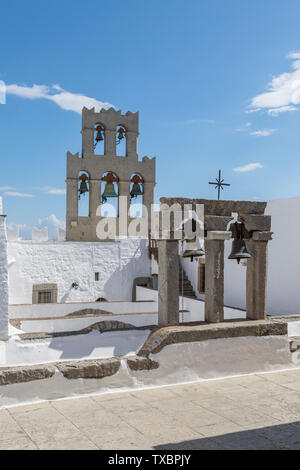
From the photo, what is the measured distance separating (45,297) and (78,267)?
4.43ft

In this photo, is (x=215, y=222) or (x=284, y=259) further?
(x=284, y=259)

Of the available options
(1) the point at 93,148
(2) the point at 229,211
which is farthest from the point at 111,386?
(1) the point at 93,148

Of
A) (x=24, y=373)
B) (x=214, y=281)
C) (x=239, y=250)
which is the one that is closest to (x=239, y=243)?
(x=239, y=250)

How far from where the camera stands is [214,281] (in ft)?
17.1

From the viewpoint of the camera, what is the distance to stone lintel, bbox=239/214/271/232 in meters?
5.41

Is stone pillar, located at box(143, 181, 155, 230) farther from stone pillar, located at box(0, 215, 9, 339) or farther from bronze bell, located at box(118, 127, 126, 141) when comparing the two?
stone pillar, located at box(0, 215, 9, 339)

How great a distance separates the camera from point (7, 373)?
13.1ft

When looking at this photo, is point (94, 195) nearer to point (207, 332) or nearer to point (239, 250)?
point (239, 250)

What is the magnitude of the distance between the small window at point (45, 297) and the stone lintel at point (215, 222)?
924cm

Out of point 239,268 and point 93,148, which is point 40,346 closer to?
point 239,268

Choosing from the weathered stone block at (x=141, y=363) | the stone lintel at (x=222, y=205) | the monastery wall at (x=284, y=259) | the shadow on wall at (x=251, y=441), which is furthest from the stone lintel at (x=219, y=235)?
the monastery wall at (x=284, y=259)

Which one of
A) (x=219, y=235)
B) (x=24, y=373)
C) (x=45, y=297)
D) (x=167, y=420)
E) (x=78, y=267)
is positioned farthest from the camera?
(x=78, y=267)

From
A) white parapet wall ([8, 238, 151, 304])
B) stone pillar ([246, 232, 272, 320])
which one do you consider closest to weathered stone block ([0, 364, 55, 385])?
stone pillar ([246, 232, 272, 320])

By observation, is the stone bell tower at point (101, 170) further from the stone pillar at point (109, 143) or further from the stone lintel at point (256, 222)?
the stone lintel at point (256, 222)
